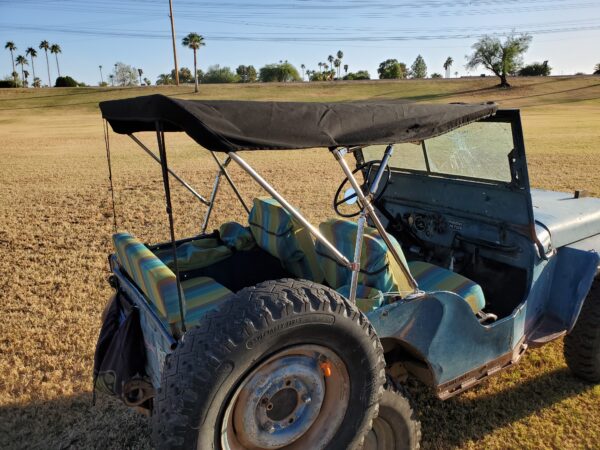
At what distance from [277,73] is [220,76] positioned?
1201 centimetres

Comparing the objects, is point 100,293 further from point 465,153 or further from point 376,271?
point 465,153

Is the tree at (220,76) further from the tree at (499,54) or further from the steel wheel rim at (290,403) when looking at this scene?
the steel wheel rim at (290,403)

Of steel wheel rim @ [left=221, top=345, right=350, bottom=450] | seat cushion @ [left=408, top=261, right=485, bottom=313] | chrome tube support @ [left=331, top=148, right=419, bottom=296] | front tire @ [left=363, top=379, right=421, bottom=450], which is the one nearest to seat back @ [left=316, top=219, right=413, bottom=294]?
chrome tube support @ [left=331, top=148, right=419, bottom=296]

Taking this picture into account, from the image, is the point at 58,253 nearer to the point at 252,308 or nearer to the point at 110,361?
the point at 110,361

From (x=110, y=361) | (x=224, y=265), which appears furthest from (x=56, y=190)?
(x=110, y=361)

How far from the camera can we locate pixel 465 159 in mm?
3289

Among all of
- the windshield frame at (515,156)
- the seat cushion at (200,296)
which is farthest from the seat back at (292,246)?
the windshield frame at (515,156)

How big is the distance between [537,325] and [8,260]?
233 inches

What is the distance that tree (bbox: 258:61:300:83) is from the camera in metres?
84.3

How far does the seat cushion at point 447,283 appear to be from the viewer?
Answer: 9.41ft

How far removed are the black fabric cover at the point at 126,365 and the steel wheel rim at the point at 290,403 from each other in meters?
0.84

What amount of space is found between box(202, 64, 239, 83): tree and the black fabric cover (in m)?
90.4

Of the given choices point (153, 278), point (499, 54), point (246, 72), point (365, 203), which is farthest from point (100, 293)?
point (246, 72)

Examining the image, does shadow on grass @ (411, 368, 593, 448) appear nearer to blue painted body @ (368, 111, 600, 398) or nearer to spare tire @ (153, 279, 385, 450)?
blue painted body @ (368, 111, 600, 398)
